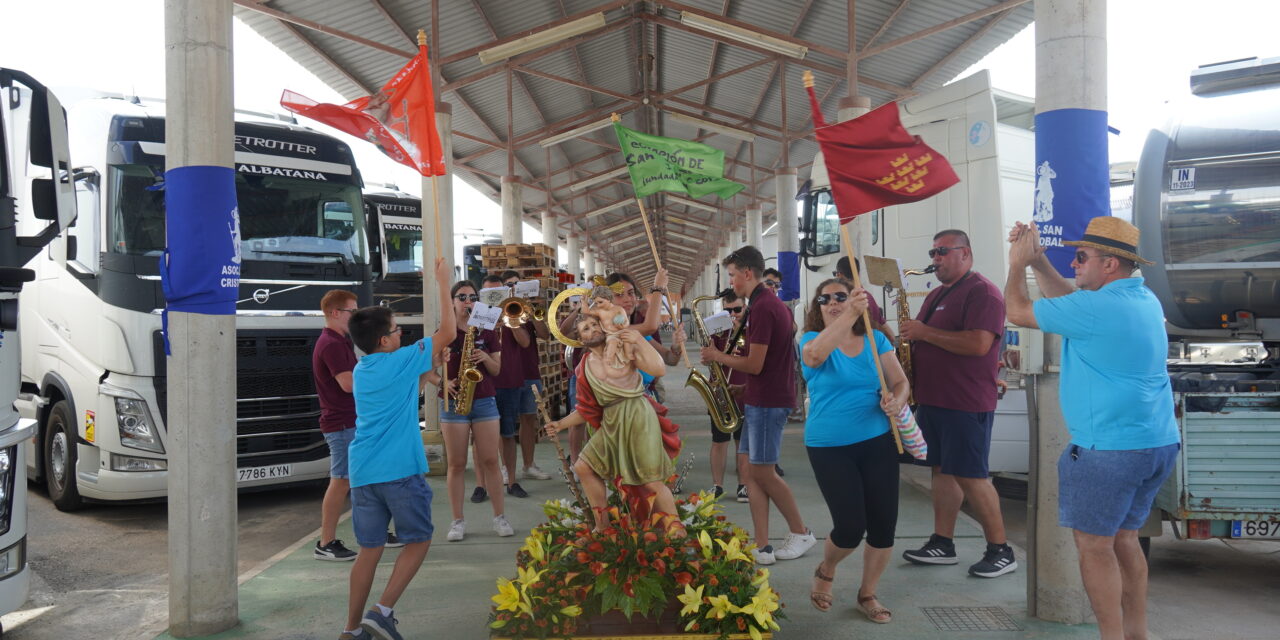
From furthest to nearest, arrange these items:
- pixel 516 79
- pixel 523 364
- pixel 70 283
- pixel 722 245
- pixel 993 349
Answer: pixel 722 245 → pixel 516 79 → pixel 523 364 → pixel 70 283 → pixel 993 349

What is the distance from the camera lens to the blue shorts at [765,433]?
5168mm

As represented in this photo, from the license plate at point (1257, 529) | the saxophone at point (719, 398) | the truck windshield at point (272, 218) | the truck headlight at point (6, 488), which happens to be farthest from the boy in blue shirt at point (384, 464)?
the license plate at point (1257, 529)

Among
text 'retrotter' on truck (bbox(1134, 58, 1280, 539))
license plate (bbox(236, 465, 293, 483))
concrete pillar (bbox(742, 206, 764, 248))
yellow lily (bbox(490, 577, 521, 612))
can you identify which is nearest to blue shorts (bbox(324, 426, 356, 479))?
license plate (bbox(236, 465, 293, 483))

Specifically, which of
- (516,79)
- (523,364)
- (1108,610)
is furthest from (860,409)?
(516,79)

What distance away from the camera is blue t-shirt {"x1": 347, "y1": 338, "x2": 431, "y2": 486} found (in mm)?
4035

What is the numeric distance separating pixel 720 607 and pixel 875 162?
234 cm

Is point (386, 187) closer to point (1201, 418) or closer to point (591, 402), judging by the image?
point (591, 402)

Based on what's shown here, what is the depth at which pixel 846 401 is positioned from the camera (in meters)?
4.22

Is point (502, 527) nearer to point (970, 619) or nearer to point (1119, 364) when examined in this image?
point (970, 619)

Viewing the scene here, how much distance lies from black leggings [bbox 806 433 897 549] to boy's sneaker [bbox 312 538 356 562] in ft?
11.3

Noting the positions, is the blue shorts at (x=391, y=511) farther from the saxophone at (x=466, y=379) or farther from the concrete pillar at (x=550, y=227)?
the concrete pillar at (x=550, y=227)

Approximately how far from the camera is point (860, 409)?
4.20 m

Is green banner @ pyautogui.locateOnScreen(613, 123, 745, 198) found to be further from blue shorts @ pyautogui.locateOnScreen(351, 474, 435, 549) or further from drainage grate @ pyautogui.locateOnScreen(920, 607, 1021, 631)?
drainage grate @ pyautogui.locateOnScreen(920, 607, 1021, 631)

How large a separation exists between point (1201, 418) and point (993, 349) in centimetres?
117
